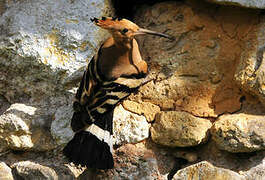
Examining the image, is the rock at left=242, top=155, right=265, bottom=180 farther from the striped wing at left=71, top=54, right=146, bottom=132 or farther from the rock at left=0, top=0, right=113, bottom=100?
the rock at left=0, top=0, right=113, bottom=100

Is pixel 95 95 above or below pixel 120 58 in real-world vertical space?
below

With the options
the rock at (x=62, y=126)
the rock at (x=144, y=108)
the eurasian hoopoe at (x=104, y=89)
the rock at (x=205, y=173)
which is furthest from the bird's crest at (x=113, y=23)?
the rock at (x=205, y=173)

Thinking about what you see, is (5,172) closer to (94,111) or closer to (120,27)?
(94,111)

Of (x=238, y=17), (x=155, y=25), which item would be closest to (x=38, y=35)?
(x=155, y=25)

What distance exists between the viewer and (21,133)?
256 cm

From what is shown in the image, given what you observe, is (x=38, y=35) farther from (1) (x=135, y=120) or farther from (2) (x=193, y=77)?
(2) (x=193, y=77)

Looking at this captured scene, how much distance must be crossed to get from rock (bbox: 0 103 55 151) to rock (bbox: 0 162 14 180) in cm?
11

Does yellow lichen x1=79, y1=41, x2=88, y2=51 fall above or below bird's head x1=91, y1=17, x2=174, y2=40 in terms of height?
below

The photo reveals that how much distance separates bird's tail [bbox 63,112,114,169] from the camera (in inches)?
95.2

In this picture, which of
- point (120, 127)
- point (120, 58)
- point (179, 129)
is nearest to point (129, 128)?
point (120, 127)

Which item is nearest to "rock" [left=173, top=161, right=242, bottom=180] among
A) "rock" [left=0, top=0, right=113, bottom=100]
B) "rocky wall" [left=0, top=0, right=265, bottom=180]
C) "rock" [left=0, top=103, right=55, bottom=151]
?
"rocky wall" [left=0, top=0, right=265, bottom=180]

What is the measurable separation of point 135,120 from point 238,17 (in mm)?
846

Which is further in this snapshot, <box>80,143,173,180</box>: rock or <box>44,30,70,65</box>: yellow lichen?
<box>44,30,70,65</box>: yellow lichen

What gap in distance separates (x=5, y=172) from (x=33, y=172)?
182 mm
